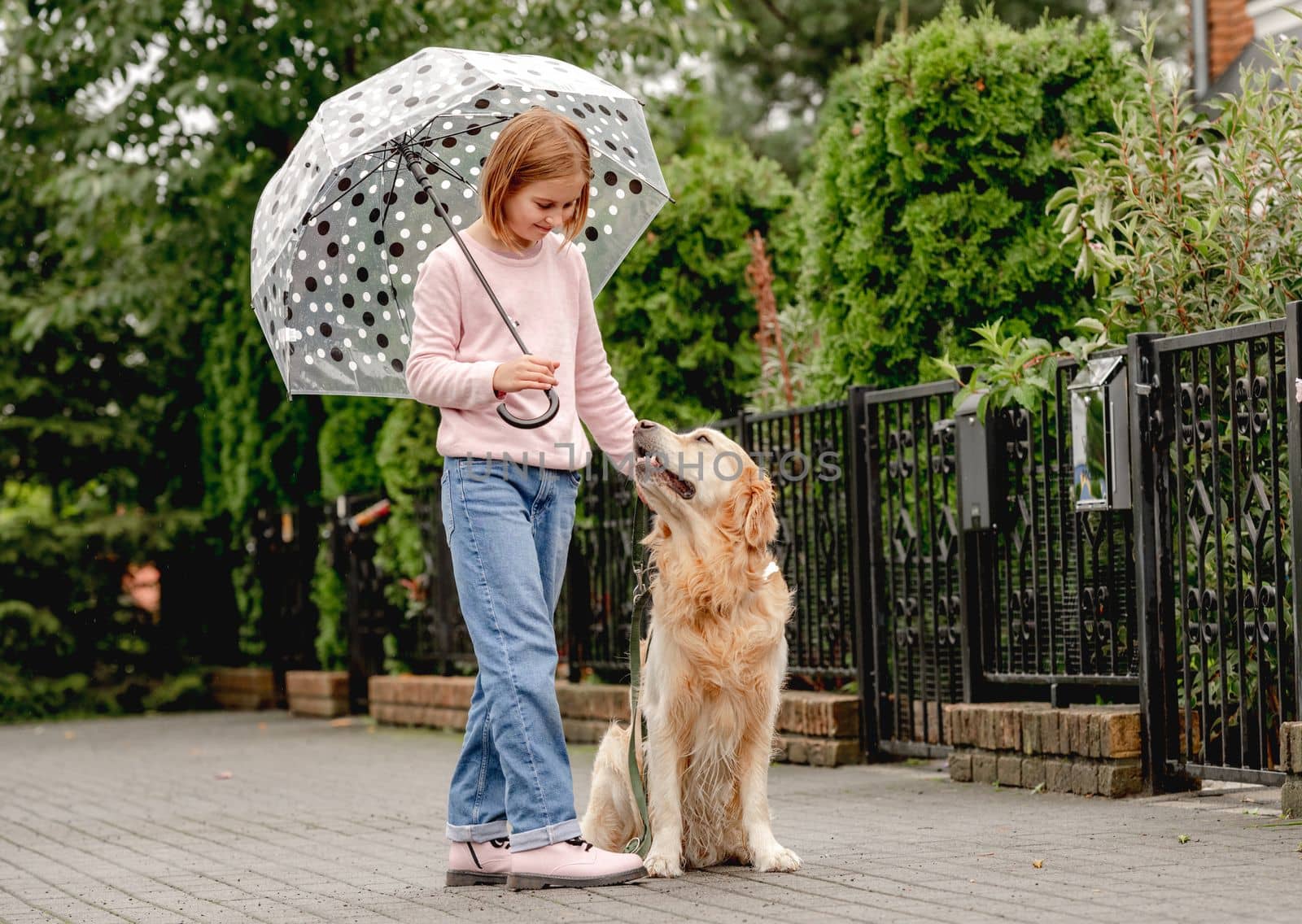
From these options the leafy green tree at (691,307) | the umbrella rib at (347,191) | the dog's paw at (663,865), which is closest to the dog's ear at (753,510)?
the dog's paw at (663,865)

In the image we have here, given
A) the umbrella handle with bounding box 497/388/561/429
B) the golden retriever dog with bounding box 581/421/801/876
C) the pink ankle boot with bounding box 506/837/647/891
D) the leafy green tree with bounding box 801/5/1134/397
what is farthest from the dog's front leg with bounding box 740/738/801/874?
the leafy green tree with bounding box 801/5/1134/397

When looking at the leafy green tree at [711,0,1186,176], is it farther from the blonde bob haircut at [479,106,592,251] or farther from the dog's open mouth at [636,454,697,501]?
the blonde bob haircut at [479,106,592,251]

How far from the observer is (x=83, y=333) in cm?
1573

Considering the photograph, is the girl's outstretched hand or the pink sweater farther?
the pink sweater

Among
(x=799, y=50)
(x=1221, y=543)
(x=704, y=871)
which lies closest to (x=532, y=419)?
(x=704, y=871)

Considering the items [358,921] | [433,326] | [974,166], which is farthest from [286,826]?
[974,166]

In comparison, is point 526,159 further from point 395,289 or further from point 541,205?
point 395,289

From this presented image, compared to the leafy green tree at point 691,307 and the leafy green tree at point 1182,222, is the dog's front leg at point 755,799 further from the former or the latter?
the leafy green tree at point 691,307

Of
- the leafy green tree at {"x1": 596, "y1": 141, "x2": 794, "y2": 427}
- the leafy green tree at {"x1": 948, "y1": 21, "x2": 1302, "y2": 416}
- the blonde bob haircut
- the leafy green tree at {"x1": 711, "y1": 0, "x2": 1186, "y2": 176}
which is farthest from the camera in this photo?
the leafy green tree at {"x1": 711, "y1": 0, "x2": 1186, "y2": 176}

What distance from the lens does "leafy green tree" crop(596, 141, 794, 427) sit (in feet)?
35.7

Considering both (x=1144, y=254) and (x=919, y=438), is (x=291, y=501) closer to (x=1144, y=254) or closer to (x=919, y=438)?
(x=919, y=438)

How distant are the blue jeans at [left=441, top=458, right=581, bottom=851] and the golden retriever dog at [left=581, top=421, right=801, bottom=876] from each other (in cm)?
35

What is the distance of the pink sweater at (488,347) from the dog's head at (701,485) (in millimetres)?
214

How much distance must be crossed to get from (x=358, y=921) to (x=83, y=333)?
12.3 m
